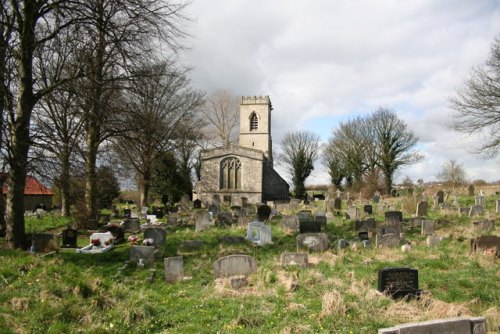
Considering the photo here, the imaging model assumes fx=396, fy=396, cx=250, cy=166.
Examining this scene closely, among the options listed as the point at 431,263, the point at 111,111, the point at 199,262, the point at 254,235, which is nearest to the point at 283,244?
the point at 254,235

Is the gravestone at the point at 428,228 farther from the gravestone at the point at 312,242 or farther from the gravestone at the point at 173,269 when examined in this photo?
→ the gravestone at the point at 173,269

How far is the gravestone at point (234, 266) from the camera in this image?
8.34m

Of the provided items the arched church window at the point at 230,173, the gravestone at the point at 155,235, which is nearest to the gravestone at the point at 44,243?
the gravestone at the point at 155,235

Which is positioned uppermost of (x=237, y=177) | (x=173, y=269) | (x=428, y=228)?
(x=237, y=177)

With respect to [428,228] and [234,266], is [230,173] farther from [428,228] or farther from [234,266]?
[234,266]

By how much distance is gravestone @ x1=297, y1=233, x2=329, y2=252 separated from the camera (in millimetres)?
11297

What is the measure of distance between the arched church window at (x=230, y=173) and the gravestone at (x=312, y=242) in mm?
25172

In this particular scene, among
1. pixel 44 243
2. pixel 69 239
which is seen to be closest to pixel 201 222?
pixel 69 239

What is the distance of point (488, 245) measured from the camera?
9.95 m

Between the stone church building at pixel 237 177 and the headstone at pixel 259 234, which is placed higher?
the stone church building at pixel 237 177

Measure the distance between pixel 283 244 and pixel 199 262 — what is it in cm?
357

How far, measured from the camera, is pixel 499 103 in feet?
64.3

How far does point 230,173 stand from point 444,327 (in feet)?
106

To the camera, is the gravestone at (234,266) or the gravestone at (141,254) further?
the gravestone at (141,254)
